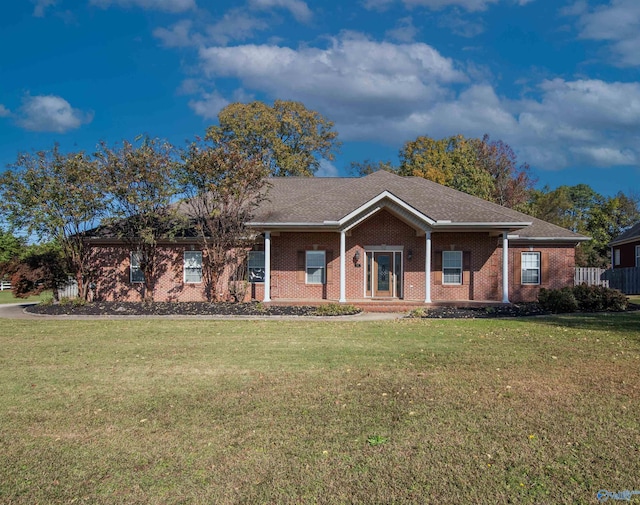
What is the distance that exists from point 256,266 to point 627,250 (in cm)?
2836

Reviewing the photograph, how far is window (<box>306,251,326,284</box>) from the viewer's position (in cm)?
2166

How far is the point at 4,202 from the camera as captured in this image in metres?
19.7

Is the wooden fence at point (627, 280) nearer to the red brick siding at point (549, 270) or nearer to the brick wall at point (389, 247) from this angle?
the red brick siding at point (549, 270)

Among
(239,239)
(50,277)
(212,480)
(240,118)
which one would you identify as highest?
(240,118)

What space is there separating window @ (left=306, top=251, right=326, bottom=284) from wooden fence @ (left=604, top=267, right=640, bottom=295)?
1983 centimetres

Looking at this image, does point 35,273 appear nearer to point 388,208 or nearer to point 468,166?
point 388,208

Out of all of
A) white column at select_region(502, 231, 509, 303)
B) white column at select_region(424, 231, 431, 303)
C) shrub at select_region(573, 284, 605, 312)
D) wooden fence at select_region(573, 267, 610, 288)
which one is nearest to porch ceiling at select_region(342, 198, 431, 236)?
white column at select_region(424, 231, 431, 303)

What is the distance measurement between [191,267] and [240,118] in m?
22.2

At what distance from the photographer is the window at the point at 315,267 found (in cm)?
2166

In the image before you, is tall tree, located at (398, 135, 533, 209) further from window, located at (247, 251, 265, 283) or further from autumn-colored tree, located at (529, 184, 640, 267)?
window, located at (247, 251, 265, 283)

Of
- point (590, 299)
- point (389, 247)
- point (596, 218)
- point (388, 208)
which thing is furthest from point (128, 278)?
point (596, 218)

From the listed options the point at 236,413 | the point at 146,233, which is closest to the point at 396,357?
the point at 236,413

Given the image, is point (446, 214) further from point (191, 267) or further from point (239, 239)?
point (191, 267)

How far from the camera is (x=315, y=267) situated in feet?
71.1
